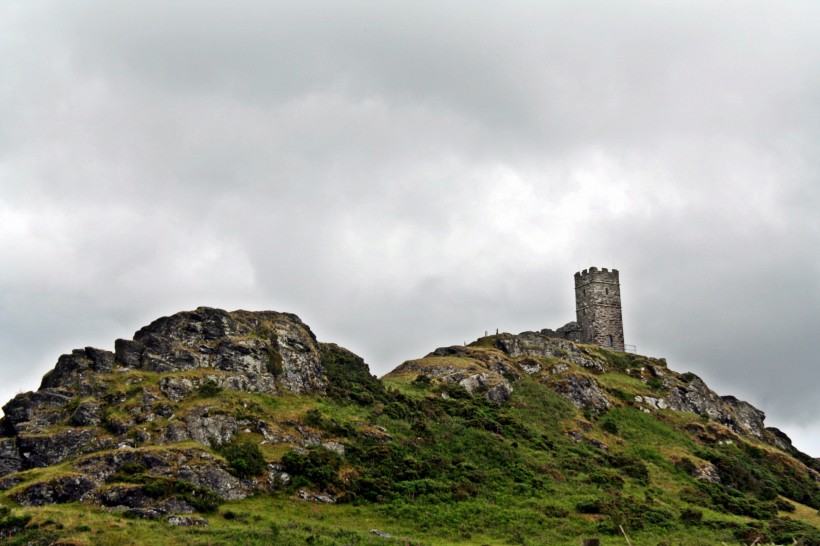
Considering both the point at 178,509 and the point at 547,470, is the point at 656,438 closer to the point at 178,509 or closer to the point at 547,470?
the point at 547,470

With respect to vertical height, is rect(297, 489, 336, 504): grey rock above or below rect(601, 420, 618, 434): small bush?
below

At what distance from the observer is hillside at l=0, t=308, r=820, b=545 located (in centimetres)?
4719

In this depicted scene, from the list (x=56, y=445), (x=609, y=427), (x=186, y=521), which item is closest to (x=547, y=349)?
(x=609, y=427)

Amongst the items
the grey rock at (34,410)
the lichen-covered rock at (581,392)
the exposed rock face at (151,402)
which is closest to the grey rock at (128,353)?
the exposed rock face at (151,402)

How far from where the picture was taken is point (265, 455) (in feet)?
183

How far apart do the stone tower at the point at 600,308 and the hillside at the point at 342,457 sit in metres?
22.5

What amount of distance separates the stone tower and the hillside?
22.5 metres

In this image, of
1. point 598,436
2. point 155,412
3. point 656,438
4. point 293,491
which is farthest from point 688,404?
point 155,412

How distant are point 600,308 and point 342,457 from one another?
66858 mm

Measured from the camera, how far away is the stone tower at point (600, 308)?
367 ft

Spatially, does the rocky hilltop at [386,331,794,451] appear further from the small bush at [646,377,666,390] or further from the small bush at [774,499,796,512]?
the small bush at [774,499,796,512]

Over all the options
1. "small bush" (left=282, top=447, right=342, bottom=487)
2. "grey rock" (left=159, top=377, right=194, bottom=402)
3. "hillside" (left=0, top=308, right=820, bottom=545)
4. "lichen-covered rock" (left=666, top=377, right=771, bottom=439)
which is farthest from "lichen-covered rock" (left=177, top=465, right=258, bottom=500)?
→ "lichen-covered rock" (left=666, top=377, right=771, bottom=439)

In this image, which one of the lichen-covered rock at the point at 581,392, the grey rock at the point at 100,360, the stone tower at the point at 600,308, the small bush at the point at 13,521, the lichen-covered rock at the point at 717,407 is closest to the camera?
the small bush at the point at 13,521

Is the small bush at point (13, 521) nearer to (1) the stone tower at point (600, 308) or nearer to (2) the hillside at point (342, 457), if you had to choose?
(2) the hillside at point (342, 457)
